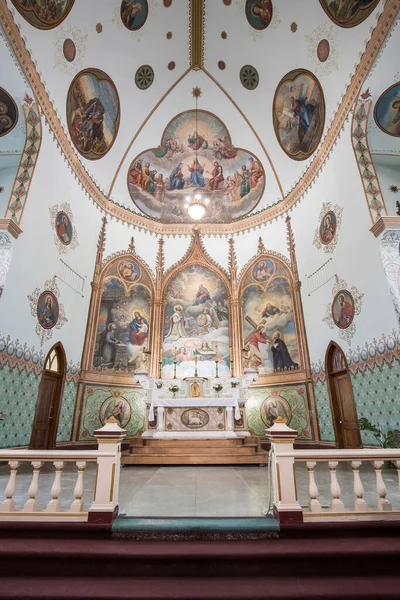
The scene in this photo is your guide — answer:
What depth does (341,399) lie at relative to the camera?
991 centimetres

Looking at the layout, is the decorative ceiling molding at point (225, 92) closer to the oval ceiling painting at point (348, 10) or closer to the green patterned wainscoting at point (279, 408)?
the oval ceiling painting at point (348, 10)

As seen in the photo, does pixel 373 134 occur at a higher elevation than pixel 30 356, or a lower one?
higher

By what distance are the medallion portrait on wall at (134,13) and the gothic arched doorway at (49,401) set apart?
34.8 ft

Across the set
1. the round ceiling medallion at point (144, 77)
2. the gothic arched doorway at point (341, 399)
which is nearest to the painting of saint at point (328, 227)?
the gothic arched doorway at point (341, 399)

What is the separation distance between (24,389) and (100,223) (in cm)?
723

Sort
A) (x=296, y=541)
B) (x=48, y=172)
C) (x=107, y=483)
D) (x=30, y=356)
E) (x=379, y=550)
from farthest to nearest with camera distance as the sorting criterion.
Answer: (x=48, y=172)
(x=30, y=356)
(x=107, y=483)
(x=296, y=541)
(x=379, y=550)

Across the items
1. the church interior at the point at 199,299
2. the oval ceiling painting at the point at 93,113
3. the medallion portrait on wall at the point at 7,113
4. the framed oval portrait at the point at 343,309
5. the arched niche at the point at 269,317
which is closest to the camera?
the church interior at the point at 199,299

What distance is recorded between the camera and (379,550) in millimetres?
3412

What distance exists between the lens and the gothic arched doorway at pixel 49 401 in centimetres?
945

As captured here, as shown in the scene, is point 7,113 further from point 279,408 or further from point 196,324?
point 279,408

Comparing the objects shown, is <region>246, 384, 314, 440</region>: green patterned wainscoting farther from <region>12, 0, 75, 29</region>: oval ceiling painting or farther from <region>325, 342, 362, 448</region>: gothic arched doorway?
<region>12, 0, 75, 29</region>: oval ceiling painting

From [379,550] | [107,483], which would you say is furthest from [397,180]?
[107,483]

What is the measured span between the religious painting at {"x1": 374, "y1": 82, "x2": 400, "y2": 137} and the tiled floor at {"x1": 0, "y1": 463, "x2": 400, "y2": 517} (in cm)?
825

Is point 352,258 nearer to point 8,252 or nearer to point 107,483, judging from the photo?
point 107,483
